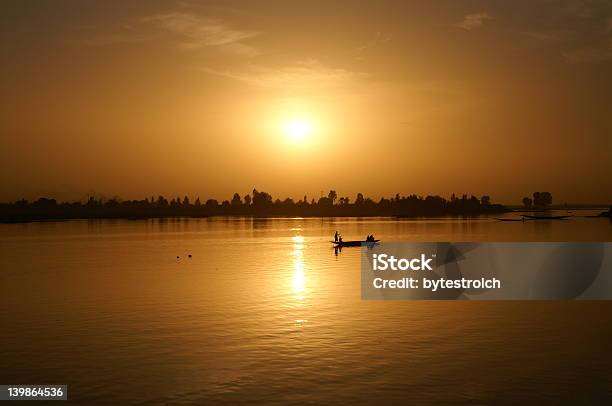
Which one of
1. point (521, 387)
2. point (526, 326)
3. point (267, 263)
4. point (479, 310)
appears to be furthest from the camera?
point (267, 263)

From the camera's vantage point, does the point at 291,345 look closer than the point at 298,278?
Yes

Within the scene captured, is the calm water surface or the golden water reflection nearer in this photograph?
the calm water surface

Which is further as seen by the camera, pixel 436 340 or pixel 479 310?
pixel 479 310

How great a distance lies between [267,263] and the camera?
76188mm

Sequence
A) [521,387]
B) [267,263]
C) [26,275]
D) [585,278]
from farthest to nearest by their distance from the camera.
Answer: [267,263], [26,275], [585,278], [521,387]

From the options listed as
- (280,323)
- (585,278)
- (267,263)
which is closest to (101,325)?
(280,323)

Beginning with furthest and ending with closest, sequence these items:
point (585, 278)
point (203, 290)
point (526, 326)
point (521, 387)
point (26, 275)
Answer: point (26, 275)
point (585, 278)
point (203, 290)
point (526, 326)
point (521, 387)

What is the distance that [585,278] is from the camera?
58469mm

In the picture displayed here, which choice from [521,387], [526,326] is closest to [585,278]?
[526,326]

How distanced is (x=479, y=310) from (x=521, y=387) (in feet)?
59.9

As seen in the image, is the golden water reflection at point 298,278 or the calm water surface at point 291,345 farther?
the golden water reflection at point 298,278

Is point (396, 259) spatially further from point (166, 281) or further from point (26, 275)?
point (26, 275)

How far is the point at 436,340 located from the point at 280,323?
378 inches

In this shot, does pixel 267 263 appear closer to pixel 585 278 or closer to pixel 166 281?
pixel 166 281
